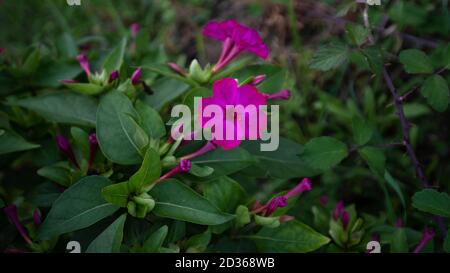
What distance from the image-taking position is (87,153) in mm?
1151

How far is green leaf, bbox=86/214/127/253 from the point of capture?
97 centimetres

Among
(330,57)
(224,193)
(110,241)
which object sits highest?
(330,57)

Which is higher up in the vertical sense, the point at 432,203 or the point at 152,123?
the point at 152,123

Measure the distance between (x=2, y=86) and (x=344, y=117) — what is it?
1222 mm

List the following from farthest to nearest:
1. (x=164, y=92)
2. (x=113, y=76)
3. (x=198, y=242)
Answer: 1. (x=164, y=92)
2. (x=113, y=76)
3. (x=198, y=242)

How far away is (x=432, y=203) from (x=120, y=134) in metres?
0.70

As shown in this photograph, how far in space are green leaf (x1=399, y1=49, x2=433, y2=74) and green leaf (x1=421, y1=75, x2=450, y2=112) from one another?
0.09ft

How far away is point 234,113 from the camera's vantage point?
39.6 inches

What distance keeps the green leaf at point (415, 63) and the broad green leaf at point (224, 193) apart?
49 cm

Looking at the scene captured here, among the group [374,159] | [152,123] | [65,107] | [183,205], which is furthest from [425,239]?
[65,107]

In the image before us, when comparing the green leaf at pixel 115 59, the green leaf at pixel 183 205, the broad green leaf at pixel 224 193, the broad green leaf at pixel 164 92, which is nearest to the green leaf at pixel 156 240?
the green leaf at pixel 183 205

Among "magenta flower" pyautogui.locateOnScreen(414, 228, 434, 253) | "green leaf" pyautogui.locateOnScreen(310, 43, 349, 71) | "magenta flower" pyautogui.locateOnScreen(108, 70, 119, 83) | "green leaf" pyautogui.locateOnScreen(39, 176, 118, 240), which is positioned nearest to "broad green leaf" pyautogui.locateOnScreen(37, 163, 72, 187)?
"green leaf" pyautogui.locateOnScreen(39, 176, 118, 240)

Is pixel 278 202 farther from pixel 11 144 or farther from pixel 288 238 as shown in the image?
pixel 11 144

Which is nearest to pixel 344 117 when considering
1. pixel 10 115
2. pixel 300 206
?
pixel 300 206
